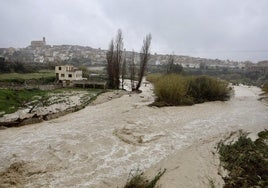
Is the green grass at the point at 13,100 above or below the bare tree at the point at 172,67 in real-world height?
below

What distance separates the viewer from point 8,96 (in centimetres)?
2648

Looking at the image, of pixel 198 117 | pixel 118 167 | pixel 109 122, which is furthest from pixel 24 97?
pixel 118 167

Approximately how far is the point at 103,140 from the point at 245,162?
7.58 m

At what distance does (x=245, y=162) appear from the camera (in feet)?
40.2

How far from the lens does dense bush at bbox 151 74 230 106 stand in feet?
95.3

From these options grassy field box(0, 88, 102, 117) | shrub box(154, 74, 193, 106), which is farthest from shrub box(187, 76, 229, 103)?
grassy field box(0, 88, 102, 117)

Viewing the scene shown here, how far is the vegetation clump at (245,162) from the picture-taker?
10533mm

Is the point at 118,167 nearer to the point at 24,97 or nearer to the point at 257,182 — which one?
the point at 257,182

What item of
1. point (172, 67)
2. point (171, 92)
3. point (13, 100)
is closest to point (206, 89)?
point (171, 92)

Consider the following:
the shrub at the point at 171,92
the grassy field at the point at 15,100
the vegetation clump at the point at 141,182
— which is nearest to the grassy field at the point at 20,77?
the grassy field at the point at 15,100

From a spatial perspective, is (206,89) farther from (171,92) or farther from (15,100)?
(15,100)

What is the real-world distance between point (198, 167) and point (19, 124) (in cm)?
1287

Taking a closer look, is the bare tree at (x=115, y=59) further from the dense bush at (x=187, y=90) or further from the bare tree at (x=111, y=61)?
the dense bush at (x=187, y=90)

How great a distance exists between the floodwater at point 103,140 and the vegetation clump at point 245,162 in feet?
8.03
